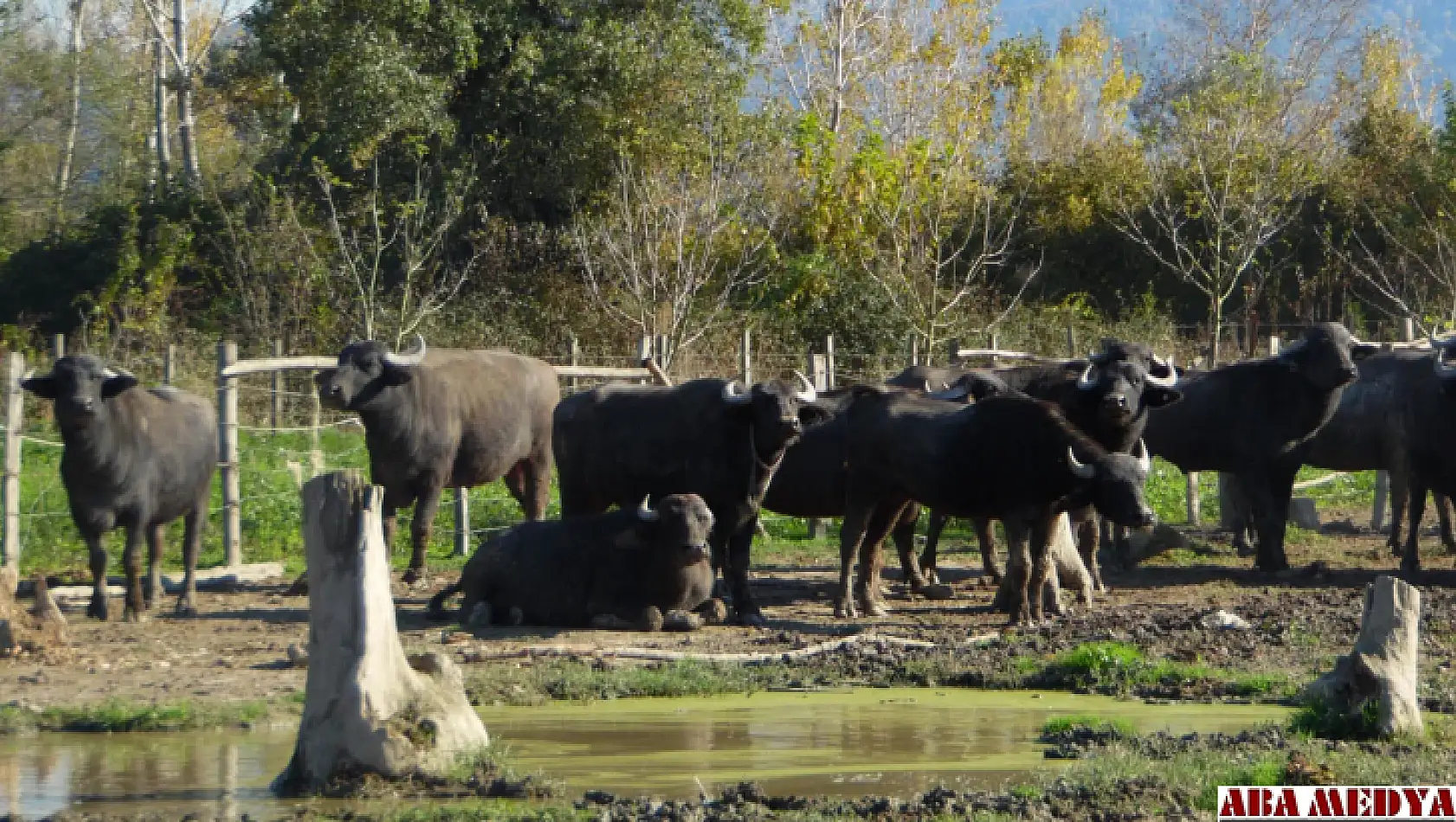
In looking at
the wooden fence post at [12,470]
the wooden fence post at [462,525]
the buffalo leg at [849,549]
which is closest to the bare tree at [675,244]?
the wooden fence post at [462,525]

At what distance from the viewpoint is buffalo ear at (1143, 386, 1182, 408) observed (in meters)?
15.2

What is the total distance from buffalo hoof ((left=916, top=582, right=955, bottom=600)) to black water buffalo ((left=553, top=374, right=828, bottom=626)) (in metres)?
1.73

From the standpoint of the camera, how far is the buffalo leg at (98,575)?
45.8 feet

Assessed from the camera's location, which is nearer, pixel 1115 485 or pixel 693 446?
pixel 1115 485

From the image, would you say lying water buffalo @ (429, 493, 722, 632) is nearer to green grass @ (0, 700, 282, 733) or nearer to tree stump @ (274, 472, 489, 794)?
green grass @ (0, 700, 282, 733)

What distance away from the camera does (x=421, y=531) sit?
1644 centimetres

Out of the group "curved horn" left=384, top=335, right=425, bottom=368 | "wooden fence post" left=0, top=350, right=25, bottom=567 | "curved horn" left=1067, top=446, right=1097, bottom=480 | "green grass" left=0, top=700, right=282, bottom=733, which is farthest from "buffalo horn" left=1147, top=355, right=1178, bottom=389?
"wooden fence post" left=0, top=350, right=25, bottom=567

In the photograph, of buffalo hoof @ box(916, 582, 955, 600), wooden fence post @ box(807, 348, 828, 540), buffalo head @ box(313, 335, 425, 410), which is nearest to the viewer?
buffalo hoof @ box(916, 582, 955, 600)

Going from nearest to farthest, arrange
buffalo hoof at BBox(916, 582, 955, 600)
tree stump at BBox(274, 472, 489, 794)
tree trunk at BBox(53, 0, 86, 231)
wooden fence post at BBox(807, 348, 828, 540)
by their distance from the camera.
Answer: tree stump at BBox(274, 472, 489, 794) → buffalo hoof at BBox(916, 582, 955, 600) → wooden fence post at BBox(807, 348, 828, 540) → tree trunk at BBox(53, 0, 86, 231)

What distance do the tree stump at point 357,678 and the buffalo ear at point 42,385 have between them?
6.67 metres

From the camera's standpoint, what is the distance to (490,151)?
31469 mm

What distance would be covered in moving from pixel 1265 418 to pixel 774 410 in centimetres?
611

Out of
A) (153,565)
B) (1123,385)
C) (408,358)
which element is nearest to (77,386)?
(153,565)

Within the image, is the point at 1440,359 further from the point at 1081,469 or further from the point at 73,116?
the point at 73,116
